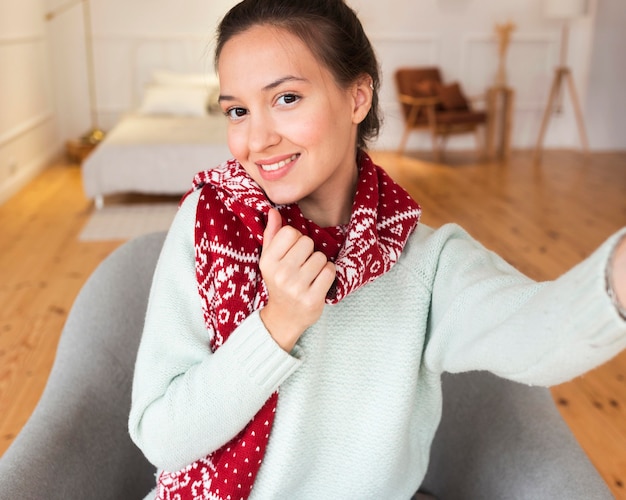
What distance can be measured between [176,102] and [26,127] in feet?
3.85

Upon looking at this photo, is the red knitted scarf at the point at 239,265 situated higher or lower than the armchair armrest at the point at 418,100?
higher

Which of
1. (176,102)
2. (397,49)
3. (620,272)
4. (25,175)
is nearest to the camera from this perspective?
→ (620,272)

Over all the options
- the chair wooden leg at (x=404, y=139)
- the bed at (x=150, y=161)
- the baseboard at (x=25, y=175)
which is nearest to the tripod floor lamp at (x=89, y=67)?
the baseboard at (x=25, y=175)

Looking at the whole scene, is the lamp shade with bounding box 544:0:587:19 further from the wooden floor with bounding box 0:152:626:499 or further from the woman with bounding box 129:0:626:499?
the woman with bounding box 129:0:626:499

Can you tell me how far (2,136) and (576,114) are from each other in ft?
16.7

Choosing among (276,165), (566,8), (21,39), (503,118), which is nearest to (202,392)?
(276,165)

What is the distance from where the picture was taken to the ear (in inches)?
42.6

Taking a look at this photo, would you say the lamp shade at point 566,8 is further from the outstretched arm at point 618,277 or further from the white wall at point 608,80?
the outstretched arm at point 618,277

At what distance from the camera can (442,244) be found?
1.06 meters

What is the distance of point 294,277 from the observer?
856 millimetres

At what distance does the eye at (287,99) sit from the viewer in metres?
0.96

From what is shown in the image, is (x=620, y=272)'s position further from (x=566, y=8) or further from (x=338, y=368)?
(x=566, y=8)

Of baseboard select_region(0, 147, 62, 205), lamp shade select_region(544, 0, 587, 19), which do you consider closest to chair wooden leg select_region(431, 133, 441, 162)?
lamp shade select_region(544, 0, 587, 19)

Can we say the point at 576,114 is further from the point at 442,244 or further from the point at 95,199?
the point at 442,244
